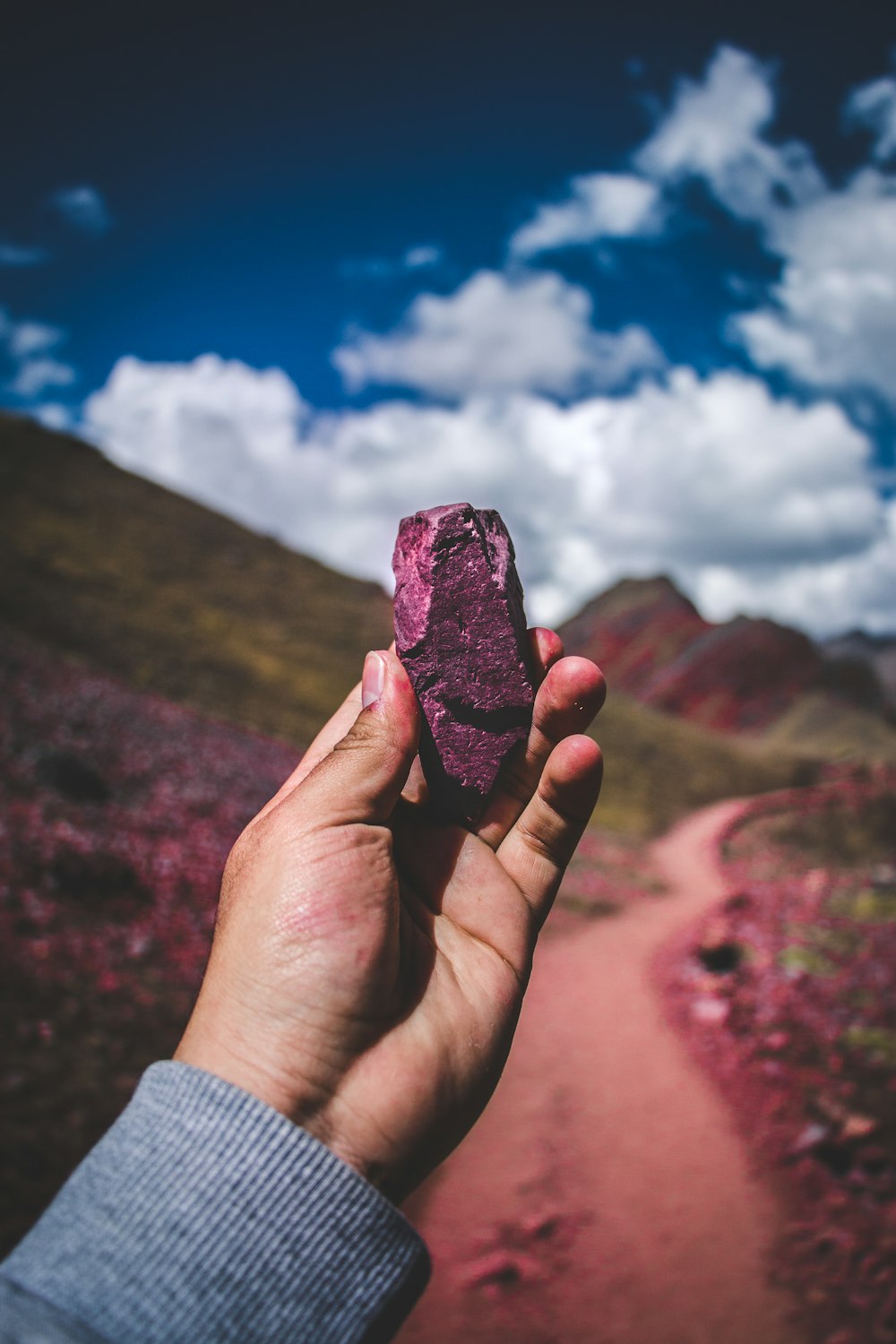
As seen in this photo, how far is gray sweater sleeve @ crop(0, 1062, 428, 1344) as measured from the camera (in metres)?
1.54

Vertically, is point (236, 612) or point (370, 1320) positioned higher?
point (236, 612)

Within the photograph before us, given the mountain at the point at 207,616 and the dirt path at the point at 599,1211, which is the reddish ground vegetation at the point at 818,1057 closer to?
the dirt path at the point at 599,1211

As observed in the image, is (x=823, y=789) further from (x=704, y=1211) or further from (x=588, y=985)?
(x=704, y=1211)

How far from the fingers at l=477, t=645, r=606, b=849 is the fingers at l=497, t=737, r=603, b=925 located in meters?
0.13

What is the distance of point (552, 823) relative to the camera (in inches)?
121

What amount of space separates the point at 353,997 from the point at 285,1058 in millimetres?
247

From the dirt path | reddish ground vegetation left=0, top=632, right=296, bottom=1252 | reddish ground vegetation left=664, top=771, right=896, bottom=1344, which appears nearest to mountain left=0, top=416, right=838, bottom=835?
reddish ground vegetation left=0, top=632, right=296, bottom=1252

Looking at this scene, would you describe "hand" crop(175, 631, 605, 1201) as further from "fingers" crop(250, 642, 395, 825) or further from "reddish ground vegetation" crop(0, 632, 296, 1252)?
"reddish ground vegetation" crop(0, 632, 296, 1252)

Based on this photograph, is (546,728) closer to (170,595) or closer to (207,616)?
(207,616)

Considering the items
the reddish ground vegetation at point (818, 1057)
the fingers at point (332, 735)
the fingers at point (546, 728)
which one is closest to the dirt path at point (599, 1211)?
the reddish ground vegetation at point (818, 1057)

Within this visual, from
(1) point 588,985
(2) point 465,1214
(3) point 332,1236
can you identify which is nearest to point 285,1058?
(3) point 332,1236

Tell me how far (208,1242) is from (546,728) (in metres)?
2.14

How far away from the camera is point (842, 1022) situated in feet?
23.9

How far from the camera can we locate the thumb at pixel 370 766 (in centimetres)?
247
